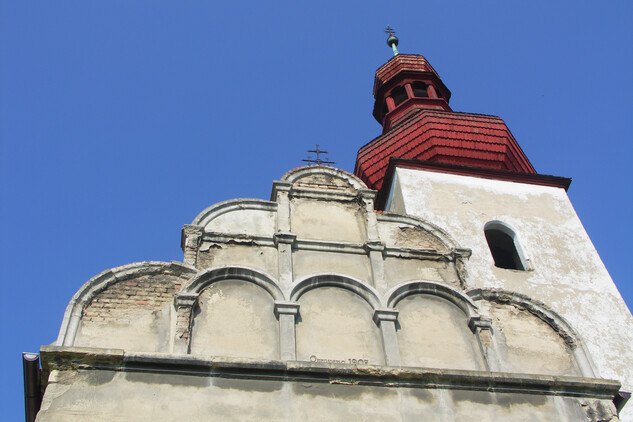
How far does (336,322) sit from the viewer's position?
7449 mm

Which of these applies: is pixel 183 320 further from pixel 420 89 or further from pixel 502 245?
pixel 420 89

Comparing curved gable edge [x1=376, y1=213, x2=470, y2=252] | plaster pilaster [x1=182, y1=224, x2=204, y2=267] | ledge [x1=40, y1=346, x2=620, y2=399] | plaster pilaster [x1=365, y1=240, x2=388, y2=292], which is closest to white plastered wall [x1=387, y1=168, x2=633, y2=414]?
curved gable edge [x1=376, y1=213, x2=470, y2=252]

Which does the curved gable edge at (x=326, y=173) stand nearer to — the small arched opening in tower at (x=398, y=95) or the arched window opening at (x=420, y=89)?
the small arched opening in tower at (x=398, y=95)

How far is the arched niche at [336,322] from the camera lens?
7156 mm

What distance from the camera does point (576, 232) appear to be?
12.5m

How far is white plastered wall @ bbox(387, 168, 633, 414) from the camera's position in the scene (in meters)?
10.6

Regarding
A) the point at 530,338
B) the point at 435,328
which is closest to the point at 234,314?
the point at 435,328

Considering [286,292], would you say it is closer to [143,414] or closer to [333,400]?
[333,400]

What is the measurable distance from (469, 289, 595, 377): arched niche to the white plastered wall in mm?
1743

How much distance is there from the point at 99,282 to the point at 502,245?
24.7 feet

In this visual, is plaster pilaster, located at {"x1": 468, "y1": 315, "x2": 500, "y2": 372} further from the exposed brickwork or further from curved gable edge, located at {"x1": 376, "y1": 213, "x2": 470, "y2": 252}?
the exposed brickwork

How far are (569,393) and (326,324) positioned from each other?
2281 mm

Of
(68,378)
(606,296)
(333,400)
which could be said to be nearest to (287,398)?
(333,400)

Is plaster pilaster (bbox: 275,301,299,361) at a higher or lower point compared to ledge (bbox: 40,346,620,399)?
higher
